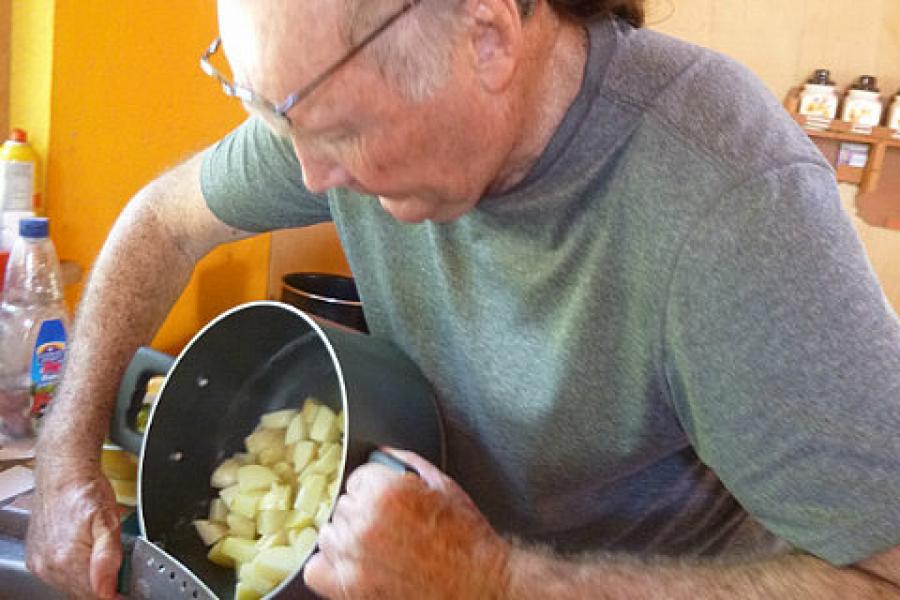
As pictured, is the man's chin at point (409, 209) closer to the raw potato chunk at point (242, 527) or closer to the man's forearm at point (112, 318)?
the raw potato chunk at point (242, 527)

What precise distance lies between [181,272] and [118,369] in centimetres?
17

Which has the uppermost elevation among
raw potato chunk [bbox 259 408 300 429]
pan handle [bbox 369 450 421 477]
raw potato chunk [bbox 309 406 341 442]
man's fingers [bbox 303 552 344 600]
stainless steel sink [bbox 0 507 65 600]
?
pan handle [bbox 369 450 421 477]

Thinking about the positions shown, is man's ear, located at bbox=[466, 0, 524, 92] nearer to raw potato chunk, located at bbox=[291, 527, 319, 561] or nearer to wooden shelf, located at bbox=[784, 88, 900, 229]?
raw potato chunk, located at bbox=[291, 527, 319, 561]

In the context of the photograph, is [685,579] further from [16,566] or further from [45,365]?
[45,365]

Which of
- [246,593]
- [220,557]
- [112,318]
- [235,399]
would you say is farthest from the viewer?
[112,318]

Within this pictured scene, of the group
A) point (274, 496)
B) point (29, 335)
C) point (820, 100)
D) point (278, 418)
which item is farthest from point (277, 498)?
point (820, 100)

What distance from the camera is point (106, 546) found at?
2.60 feet

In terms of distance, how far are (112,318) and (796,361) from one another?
77 cm

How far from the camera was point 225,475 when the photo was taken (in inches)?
33.1

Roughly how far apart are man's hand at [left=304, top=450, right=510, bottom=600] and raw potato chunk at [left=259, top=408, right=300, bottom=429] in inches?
9.6

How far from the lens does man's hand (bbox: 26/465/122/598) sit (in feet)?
2.58

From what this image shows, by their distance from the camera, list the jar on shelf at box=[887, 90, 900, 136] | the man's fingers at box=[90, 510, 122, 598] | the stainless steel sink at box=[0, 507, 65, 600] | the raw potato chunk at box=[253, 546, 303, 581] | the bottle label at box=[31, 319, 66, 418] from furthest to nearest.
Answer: the jar on shelf at box=[887, 90, 900, 136] → the bottle label at box=[31, 319, 66, 418] → the stainless steel sink at box=[0, 507, 65, 600] → the man's fingers at box=[90, 510, 122, 598] → the raw potato chunk at box=[253, 546, 303, 581]

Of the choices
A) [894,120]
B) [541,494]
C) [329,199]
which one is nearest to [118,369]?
[329,199]

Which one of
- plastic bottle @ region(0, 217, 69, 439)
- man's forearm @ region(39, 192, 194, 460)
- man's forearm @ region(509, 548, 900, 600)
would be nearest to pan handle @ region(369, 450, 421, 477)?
man's forearm @ region(509, 548, 900, 600)
